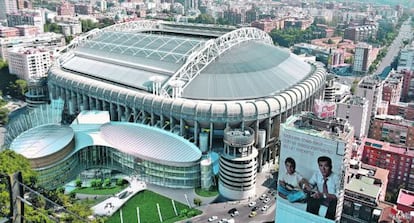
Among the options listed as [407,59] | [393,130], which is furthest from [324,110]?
[407,59]

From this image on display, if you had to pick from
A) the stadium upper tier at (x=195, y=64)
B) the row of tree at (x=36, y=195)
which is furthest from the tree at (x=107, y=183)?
the stadium upper tier at (x=195, y=64)

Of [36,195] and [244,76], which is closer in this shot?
[36,195]

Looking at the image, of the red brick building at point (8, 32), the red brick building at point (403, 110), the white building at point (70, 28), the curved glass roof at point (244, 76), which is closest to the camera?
the curved glass roof at point (244, 76)

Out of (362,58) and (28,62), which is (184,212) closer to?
(28,62)

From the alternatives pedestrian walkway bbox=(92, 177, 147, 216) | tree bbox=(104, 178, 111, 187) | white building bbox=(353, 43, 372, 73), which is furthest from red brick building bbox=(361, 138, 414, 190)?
white building bbox=(353, 43, 372, 73)

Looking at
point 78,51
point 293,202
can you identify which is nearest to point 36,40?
point 78,51

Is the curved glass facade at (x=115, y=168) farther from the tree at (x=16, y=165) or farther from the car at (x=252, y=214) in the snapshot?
the car at (x=252, y=214)
